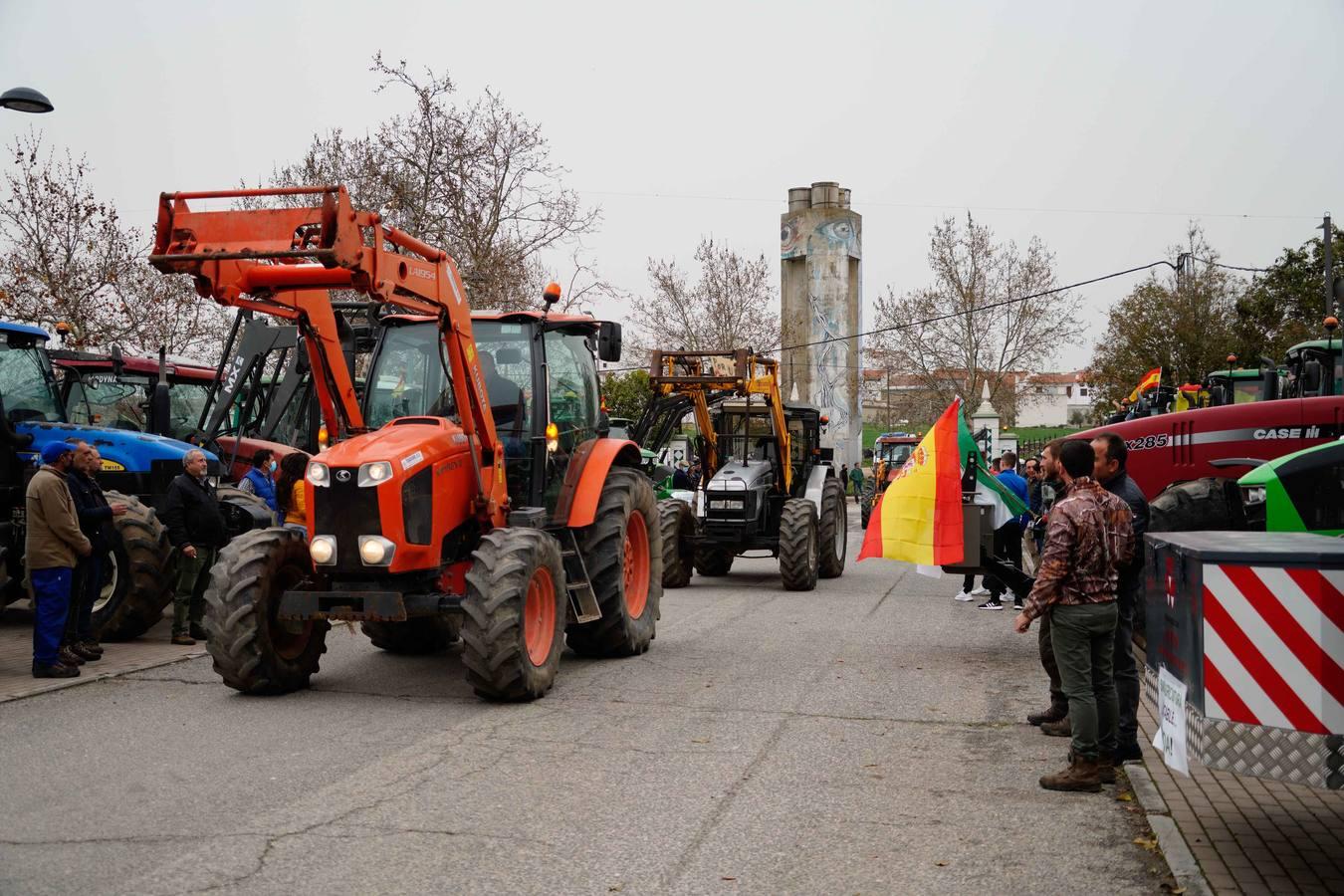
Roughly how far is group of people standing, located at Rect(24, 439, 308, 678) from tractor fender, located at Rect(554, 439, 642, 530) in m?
2.11

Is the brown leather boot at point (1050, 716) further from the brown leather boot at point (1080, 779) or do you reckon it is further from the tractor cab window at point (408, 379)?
the tractor cab window at point (408, 379)

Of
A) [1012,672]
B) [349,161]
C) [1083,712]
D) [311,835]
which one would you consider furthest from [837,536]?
[349,161]

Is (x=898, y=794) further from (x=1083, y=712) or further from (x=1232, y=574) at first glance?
(x=1232, y=574)

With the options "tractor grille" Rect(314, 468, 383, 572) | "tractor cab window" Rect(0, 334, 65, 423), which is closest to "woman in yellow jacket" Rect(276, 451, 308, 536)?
"tractor cab window" Rect(0, 334, 65, 423)

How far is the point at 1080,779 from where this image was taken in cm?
652

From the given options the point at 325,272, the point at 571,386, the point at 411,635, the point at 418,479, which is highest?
the point at 325,272

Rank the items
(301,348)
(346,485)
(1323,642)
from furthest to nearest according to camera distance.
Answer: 1. (301,348)
2. (346,485)
3. (1323,642)

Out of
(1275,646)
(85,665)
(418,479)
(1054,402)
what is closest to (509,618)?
(418,479)

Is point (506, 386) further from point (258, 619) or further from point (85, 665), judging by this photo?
point (85, 665)

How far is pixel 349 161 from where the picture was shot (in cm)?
2909

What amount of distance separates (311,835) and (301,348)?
22.8 ft

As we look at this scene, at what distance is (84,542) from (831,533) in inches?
454

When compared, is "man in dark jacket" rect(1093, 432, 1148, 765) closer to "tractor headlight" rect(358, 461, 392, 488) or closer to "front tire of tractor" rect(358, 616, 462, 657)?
"tractor headlight" rect(358, 461, 392, 488)

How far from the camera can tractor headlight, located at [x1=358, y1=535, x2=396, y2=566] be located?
834 centimetres
